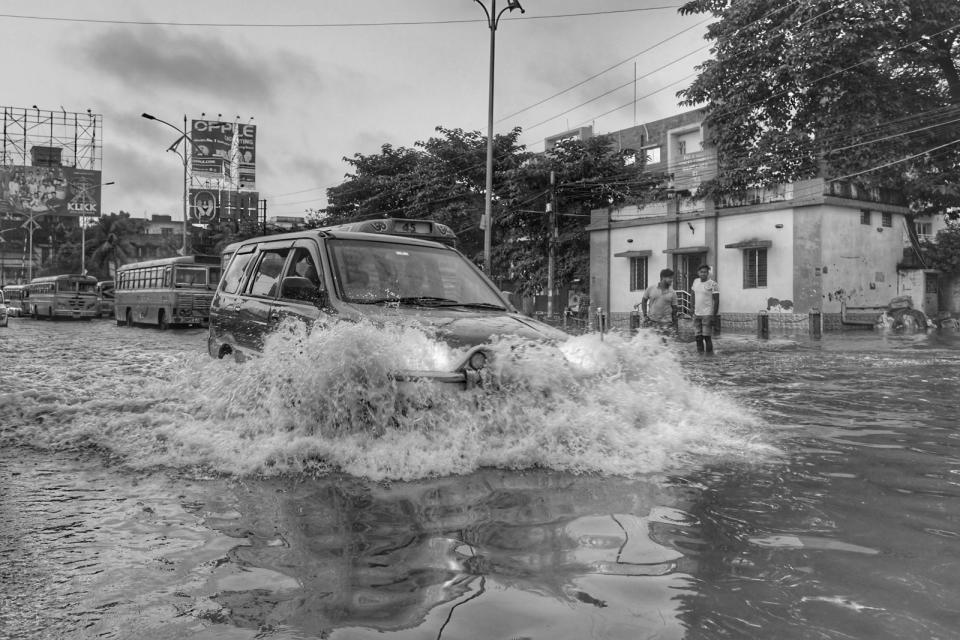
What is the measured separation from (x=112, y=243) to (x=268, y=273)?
68.4 metres

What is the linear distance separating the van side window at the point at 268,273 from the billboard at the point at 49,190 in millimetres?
57828

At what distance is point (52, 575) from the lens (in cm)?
280

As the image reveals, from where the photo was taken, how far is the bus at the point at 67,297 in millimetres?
34781

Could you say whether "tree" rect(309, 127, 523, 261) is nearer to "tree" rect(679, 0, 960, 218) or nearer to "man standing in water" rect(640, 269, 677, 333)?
"tree" rect(679, 0, 960, 218)

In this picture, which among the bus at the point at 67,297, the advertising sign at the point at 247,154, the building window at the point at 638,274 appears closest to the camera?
the building window at the point at 638,274

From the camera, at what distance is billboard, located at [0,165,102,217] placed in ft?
185

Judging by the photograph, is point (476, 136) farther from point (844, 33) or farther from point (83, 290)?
point (83, 290)

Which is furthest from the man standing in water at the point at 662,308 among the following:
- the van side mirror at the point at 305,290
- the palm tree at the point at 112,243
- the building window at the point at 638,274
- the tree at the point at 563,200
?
the palm tree at the point at 112,243

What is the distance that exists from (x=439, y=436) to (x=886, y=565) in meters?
2.51

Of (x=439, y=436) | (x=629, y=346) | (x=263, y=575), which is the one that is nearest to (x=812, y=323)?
(x=629, y=346)

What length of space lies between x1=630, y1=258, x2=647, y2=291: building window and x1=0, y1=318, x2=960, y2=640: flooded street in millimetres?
23906

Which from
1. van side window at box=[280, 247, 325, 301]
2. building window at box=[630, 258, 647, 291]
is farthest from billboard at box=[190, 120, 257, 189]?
van side window at box=[280, 247, 325, 301]

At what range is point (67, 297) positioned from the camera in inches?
1371

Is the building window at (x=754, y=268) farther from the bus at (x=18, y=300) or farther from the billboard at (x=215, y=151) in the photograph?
the bus at (x=18, y=300)
